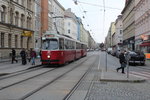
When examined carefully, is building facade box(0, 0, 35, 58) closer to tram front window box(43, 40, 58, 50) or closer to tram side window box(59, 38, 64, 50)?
tram front window box(43, 40, 58, 50)

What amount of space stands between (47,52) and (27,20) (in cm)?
2681

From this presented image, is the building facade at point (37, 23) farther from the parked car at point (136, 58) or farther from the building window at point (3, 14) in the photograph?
the parked car at point (136, 58)

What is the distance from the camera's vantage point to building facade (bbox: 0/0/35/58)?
37244 millimetres

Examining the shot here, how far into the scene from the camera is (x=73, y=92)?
1025cm

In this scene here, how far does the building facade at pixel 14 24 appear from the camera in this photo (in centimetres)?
3724

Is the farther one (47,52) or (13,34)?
(13,34)

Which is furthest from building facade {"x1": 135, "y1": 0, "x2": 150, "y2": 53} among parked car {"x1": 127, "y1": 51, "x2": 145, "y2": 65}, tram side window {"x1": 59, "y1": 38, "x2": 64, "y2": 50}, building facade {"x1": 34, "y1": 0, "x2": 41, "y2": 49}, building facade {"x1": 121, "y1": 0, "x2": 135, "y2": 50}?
tram side window {"x1": 59, "y1": 38, "x2": 64, "y2": 50}

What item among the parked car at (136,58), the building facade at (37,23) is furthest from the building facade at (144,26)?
the building facade at (37,23)

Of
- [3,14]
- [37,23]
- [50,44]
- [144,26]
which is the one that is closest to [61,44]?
[50,44]

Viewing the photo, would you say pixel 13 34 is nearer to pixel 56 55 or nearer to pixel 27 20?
pixel 27 20

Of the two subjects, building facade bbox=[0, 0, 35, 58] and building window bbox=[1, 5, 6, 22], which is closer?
building facade bbox=[0, 0, 35, 58]

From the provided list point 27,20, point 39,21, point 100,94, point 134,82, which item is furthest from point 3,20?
point 100,94

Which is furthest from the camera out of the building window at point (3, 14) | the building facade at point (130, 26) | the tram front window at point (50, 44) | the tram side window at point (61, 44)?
the building facade at point (130, 26)

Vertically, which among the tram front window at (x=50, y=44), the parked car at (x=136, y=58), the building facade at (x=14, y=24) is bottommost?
the parked car at (x=136, y=58)
